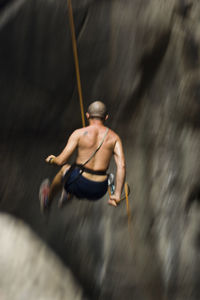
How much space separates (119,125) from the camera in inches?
178

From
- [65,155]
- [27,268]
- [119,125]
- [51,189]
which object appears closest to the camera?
[65,155]

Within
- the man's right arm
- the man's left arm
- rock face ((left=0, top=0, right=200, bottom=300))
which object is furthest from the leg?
rock face ((left=0, top=0, right=200, bottom=300))

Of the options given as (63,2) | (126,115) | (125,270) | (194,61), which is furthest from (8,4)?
(125,270)

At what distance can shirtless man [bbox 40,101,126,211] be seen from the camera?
302 cm

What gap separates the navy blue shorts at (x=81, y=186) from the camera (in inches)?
121

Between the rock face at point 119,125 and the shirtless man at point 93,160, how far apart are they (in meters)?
1.13

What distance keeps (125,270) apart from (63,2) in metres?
3.22

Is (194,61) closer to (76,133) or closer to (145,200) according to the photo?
(145,200)

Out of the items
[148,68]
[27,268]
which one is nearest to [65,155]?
[27,268]

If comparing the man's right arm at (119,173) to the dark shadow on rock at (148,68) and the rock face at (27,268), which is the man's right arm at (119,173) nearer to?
the dark shadow on rock at (148,68)

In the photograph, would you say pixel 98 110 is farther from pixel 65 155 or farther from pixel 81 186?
pixel 81 186

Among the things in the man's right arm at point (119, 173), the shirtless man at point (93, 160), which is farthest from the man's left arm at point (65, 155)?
the man's right arm at point (119, 173)

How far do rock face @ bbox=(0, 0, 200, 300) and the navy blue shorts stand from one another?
1.11 m

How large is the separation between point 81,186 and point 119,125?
1.60 meters
